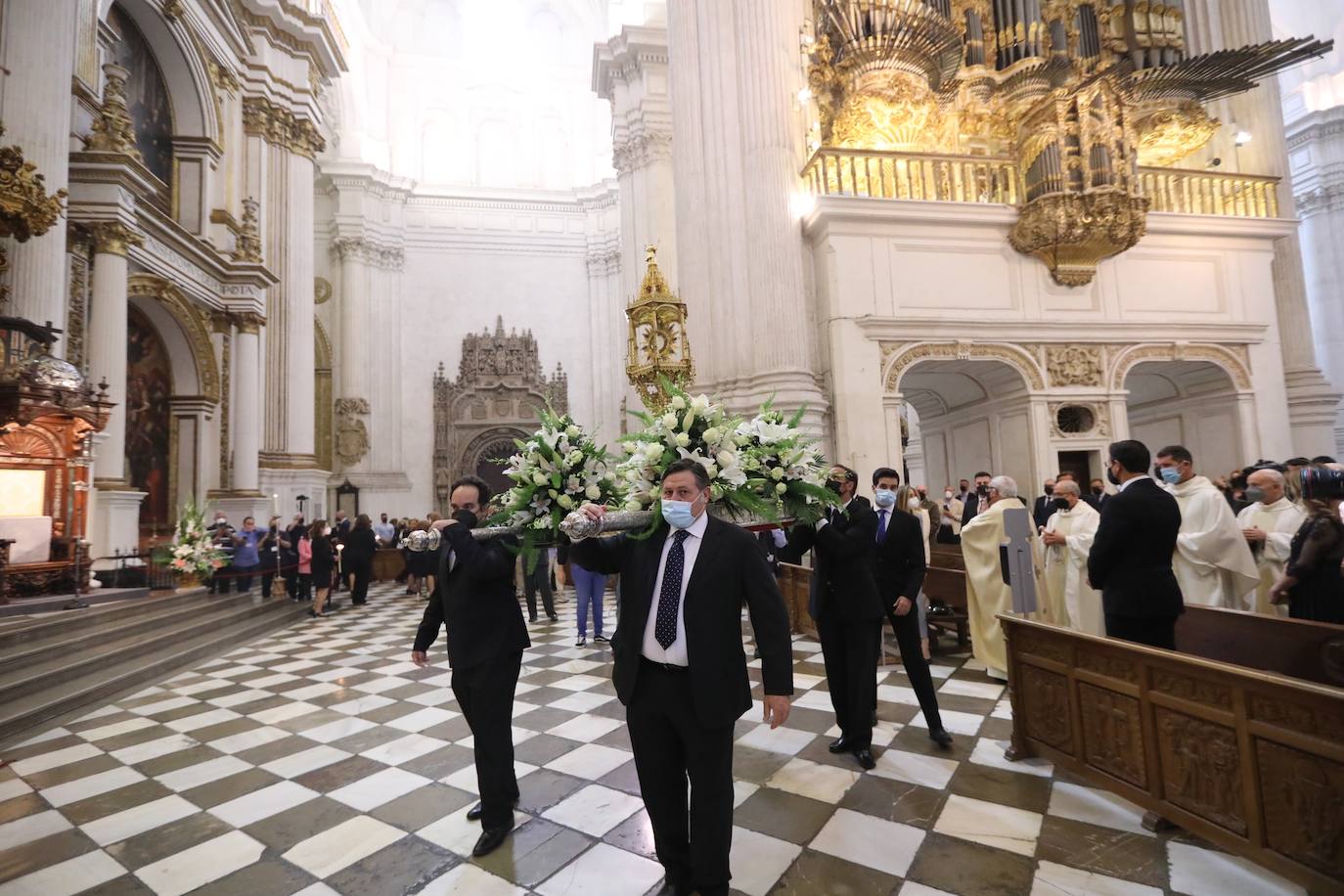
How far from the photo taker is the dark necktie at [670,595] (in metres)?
2.36

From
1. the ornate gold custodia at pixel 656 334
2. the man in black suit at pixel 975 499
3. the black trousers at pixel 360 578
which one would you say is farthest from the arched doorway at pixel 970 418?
the black trousers at pixel 360 578

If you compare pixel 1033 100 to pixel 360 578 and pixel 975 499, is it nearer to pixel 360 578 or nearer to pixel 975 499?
pixel 975 499

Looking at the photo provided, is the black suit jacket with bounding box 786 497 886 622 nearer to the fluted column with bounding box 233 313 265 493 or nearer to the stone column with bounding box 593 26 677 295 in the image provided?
the stone column with bounding box 593 26 677 295

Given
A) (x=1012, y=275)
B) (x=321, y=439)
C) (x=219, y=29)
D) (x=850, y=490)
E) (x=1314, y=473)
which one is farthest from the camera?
(x=321, y=439)

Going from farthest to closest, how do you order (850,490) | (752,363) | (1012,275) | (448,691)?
(1012,275)
(752,363)
(448,691)
(850,490)

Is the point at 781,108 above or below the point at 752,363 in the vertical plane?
above

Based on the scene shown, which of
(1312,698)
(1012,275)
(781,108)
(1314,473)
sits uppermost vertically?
(781,108)

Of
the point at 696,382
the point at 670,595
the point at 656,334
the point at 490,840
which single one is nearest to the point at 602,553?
the point at 670,595

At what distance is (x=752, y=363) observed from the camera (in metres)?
9.21

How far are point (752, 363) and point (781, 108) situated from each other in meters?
3.67

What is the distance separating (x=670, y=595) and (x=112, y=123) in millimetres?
12116

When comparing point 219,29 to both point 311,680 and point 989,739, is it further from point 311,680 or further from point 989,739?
point 989,739

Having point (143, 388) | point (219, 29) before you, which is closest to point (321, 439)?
point (143, 388)

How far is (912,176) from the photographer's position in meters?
9.80
